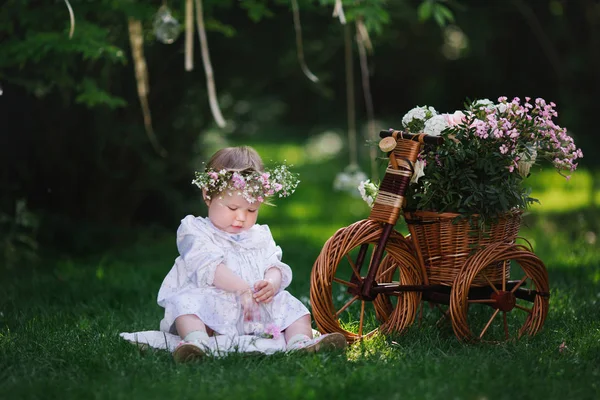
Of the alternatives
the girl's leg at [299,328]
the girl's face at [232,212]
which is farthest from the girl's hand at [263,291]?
the girl's face at [232,212]

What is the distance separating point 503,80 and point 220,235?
11586mm

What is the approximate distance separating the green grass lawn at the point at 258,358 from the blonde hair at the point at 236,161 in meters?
0.89

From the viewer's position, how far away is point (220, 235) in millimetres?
4375

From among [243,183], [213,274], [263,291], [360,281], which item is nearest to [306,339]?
[263,291]

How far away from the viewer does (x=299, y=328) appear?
4336 mm

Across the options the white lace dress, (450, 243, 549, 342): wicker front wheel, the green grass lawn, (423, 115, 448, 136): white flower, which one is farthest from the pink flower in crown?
(450, 243, 549, 342): wicker front wheel

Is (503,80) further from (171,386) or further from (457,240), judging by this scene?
(171,386)

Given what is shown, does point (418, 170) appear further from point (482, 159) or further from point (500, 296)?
point (500, 296)

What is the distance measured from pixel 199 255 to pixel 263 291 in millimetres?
332

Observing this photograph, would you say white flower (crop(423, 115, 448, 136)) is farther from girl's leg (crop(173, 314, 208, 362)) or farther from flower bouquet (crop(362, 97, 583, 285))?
girl's leg (crop(173, 314, 208, 362))

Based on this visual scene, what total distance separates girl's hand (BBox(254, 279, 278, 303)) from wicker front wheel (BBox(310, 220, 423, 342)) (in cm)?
19

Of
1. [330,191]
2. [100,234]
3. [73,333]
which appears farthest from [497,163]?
[330,191]

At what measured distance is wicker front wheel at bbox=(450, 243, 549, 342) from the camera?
14.1 ft

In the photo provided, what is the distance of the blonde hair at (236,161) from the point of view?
438cm
